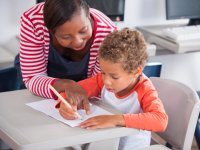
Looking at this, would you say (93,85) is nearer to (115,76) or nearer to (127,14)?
(115,76)

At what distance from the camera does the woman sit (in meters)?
1.42

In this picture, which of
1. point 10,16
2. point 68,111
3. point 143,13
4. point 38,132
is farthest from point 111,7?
point 38,132

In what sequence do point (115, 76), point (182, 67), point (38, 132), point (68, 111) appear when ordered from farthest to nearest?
point (182, 67) → point (115, 76) → point (68, 111) → point (38, 132)

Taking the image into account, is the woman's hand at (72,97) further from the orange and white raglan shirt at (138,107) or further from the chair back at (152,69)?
the chair back at (152,69)

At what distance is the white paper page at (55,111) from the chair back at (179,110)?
35 centimetres

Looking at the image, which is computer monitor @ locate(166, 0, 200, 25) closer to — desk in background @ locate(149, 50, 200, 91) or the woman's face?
desk in background @ locate(149, 50, 200, 91)

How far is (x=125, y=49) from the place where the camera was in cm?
137

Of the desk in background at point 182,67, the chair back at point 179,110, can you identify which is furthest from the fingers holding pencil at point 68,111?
the desk in background at point 182,67

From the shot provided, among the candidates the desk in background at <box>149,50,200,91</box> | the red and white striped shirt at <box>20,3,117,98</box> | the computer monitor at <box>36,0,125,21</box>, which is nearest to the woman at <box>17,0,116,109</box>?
the red and white striped shirt at <box>20,3,117,98</box>

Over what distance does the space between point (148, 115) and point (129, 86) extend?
192 millimetres

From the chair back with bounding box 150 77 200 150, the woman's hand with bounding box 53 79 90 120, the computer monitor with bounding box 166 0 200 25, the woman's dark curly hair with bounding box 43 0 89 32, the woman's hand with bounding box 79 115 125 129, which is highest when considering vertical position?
the woman's dark curly hair with bounding box 43 0 89 32

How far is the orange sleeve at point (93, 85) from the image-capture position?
150 centimetres

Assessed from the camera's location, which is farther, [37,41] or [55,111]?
[37,41]

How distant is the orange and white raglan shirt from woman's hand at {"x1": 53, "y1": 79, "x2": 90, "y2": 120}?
78 millimetres
